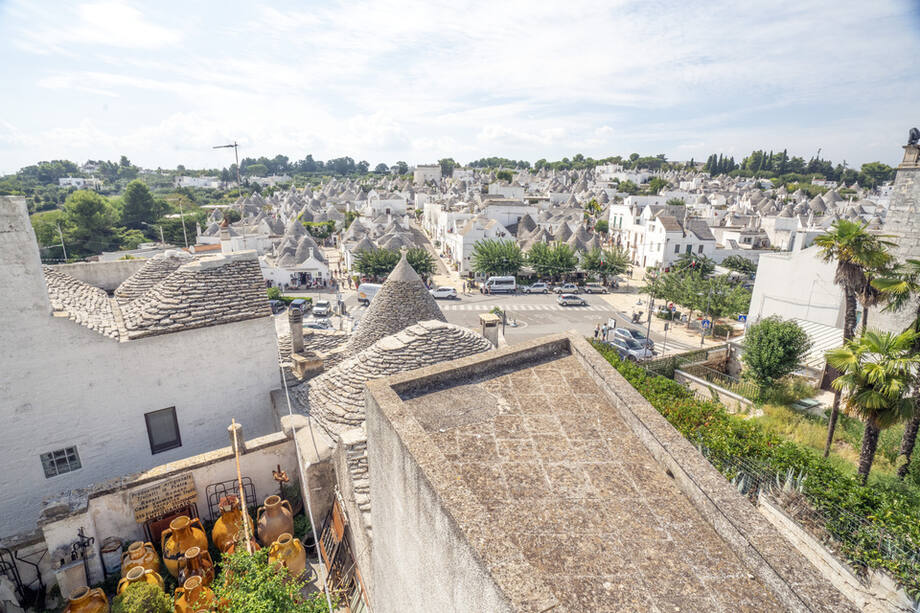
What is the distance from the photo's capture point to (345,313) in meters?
37.8

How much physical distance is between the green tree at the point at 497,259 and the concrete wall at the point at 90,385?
35.7m

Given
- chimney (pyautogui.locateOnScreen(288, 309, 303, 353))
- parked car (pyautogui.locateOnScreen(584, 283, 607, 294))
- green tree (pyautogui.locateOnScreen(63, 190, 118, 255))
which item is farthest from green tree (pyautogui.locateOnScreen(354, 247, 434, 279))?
green tree (pyautogui.locateOnScreen(63, 190, 118, 255))

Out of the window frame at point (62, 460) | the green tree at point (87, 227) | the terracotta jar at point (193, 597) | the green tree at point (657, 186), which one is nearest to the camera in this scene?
the terracotta jar at point (193, 597)

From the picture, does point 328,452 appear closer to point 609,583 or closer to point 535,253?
point 609,583

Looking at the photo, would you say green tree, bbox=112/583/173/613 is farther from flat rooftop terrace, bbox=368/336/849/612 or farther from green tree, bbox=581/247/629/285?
green tree, bbox=581/247/629/285

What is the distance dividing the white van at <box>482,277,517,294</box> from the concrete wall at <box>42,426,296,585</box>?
36255 mm

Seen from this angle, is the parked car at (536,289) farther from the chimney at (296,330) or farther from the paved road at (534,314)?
the chimney at (296,330)

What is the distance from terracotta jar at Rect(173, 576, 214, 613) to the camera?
7.86 metres

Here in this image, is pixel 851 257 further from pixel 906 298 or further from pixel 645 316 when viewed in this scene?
pixel 645 316

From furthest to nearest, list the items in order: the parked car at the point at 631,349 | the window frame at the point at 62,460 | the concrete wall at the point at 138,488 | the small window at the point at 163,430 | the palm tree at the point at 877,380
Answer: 1. the parked car at the point at 631,349
2. the small window at the point at 163,430
3. the palm tree at the point at 877,380
4. the window frame at the point at 62,460
5. the concrete wall at the point at 138,488

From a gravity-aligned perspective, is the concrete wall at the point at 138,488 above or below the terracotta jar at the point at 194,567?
above

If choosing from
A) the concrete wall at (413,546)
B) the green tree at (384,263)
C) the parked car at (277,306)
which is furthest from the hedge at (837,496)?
the green tree at (384,263)

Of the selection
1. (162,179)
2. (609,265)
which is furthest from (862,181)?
(162,179)

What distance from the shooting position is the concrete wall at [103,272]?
1697cm
